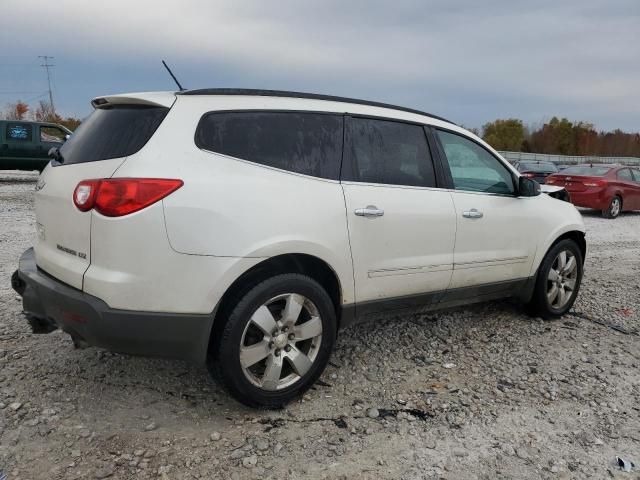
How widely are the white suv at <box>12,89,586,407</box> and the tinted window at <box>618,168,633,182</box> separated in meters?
12.1

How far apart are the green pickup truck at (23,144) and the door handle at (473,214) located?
14.6 m

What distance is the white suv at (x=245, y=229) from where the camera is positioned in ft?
8.39

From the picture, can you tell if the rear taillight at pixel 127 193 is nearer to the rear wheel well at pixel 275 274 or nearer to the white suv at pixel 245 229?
the white suv at pixel 245 229

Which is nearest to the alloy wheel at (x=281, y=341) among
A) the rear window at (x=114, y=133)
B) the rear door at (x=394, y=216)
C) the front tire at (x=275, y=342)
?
the front tire at (x=275, y=342)

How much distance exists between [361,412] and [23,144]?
1595 cm

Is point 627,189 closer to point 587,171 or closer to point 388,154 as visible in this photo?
point 587,171

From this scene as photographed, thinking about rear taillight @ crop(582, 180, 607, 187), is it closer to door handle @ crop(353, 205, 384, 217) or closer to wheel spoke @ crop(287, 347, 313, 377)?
door handle @ crop(353, 205, 384, 217)

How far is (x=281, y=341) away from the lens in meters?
2.94

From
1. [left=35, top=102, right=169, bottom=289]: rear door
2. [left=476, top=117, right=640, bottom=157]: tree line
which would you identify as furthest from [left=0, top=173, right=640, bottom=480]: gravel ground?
[left=476, top=117, right=640, bottom=157]: tree line

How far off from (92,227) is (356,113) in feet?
5.89

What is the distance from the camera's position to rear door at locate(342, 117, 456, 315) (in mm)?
3244

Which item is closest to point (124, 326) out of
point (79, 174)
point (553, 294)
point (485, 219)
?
point (79, 174)

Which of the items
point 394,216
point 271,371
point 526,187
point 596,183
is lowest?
point 271,371

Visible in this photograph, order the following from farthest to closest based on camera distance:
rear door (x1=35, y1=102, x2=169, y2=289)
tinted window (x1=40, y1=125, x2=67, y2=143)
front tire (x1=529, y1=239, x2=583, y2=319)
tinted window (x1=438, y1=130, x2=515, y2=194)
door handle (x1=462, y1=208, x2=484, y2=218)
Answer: tinted window (x1=40, y1=125, x2=67, y2=143), front tire (x1=529, y1=239, x2=583, y2=319), tinted window (x1=438, y1=130, x2=515, y2=194), door handle (x1=462, y1=208, x2=484, y2=218), rear door (x1=35, y1=102, x2=169, y2=289)
